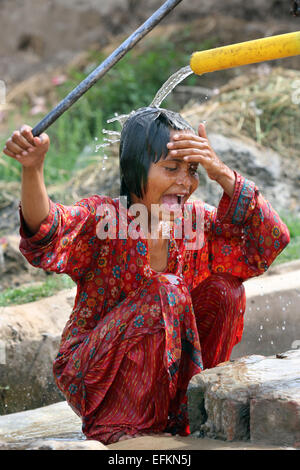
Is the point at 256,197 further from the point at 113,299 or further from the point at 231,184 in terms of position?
the point at 113,299

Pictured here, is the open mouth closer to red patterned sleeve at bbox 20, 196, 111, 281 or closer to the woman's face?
the woman's face

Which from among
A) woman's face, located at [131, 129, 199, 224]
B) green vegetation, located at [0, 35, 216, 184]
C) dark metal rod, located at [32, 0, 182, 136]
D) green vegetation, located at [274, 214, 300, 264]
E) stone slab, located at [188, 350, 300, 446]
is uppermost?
green vegetation, located at [0, 35, 216, 184]

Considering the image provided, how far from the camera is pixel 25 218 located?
2.51m

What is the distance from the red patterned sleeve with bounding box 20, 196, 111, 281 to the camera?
2.54 meters

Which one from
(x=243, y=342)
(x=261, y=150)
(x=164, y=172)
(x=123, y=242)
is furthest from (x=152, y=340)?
(x=261, y=150)

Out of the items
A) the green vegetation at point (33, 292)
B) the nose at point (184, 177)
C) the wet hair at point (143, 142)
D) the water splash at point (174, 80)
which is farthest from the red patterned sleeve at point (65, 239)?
the green vegetation at point (33, 292)

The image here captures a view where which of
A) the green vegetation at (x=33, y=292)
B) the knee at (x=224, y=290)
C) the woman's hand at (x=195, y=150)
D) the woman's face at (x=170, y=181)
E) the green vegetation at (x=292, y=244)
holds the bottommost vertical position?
the green vegetation at (x=33, y=292)

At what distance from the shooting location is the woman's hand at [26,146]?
2322 mm

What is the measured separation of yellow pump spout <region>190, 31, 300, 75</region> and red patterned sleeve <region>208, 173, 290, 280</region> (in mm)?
505

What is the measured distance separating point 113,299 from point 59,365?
12.1 inches

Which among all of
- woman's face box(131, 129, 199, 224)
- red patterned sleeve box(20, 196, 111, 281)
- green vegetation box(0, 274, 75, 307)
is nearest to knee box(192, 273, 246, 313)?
woman's face box(131, 129, 199, 224)

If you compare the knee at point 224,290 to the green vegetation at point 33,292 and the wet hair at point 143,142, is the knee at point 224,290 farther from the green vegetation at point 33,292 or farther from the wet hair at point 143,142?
the green vegetation at point 33,292

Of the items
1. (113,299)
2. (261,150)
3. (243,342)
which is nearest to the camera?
(113,299)
